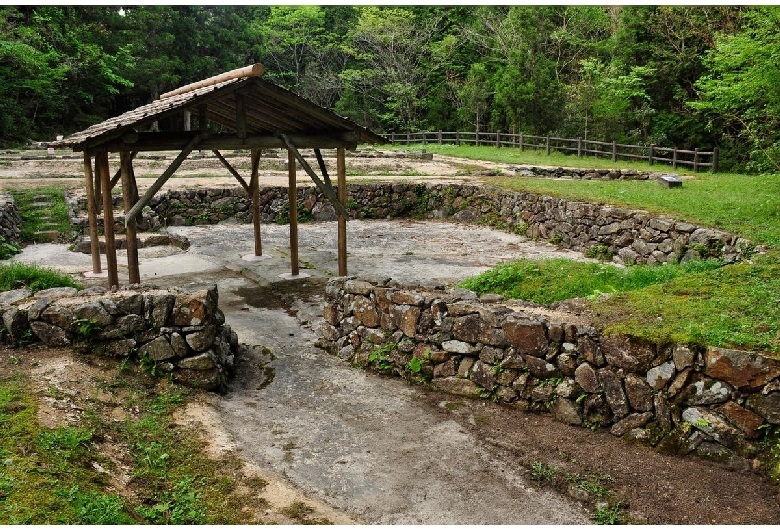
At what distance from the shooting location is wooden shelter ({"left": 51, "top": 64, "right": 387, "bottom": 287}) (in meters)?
9.39

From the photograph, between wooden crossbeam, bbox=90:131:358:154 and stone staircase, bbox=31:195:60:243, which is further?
stone staircase, bbox=31:195:60:243

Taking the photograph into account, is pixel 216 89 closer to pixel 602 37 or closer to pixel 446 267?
pixel 446 267

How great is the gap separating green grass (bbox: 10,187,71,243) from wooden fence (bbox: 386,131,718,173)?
66.0 feet

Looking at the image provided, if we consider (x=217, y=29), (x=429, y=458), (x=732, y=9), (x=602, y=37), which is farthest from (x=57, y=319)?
(x=217, y=29)

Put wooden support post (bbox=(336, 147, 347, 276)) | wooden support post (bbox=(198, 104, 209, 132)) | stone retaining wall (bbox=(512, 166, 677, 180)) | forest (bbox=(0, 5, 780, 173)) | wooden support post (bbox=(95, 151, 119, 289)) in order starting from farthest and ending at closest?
forest (bbox=(0, 5, 780, 173))
stone retaining wall (bbox=(512, 166, 677, 180))
wooden support post (bbox=(336, 147, 347, 276))
wooden support post (bbox=(95, 151, 119, 289))
wooden support post (bbox=(198, 104, 209, 132))

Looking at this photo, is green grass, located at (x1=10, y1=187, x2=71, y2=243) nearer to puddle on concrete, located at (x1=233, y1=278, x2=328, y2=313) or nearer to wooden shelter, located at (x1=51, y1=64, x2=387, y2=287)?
wooden shelter, located at (x1=51, y1=64, x2=387, y2=287)

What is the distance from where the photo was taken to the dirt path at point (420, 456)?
16.4 ft

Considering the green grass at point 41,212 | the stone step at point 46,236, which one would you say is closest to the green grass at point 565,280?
the stone step at point 46,236

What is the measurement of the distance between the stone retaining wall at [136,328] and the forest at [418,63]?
20.3 meters

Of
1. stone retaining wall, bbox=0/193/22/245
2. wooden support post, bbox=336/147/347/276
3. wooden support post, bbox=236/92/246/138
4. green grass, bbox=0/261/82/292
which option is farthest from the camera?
stone retaining wall, bbox=0/193/22/245

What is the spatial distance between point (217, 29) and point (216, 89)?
125ft

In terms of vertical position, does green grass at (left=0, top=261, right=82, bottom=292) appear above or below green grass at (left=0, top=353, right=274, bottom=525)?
above

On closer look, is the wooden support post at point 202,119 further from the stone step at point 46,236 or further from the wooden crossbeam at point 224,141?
the stone step at point 46,236

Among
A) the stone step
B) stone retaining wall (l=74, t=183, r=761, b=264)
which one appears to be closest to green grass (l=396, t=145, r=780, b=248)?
stone retaining wall (l=74, t=183, r=761, b=264)
